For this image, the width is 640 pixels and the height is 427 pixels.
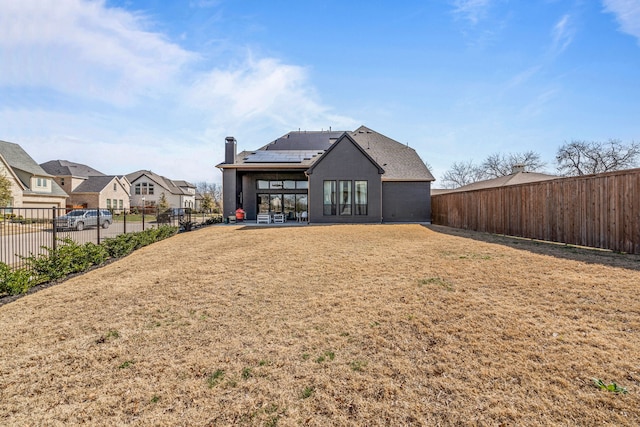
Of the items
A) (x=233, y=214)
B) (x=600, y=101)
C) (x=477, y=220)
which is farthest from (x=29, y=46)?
(x=600, y=101)

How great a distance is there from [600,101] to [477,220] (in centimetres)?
861

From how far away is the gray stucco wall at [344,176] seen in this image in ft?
56.6

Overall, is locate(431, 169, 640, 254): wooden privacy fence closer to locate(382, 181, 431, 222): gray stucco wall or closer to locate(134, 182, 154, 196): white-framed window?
locate(382, 181, 431, 222): gray stucco wall

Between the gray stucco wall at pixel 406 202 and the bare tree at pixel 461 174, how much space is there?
3481 centimetres

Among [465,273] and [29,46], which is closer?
[465,273]

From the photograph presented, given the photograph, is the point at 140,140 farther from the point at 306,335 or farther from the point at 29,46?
the point at 306,335

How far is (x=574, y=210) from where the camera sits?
8.85 metres

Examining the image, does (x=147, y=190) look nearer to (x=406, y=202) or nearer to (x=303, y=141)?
(x=303, y=141)

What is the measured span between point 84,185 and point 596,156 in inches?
2514

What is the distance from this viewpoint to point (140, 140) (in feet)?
56.7

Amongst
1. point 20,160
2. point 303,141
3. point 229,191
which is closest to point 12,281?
point 229,191

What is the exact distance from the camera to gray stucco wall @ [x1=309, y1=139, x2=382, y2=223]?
1725cm

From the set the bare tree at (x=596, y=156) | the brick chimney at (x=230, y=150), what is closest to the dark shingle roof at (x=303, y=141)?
the brick chimney at (x=230, y=150)

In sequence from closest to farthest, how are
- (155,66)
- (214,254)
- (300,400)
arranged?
1. (300,400)
2. (214,254)
3. (155,66)
